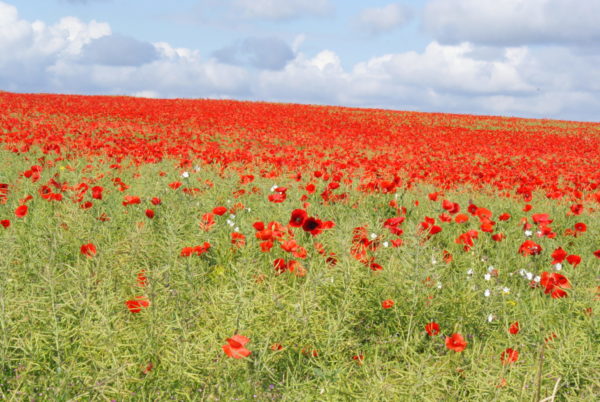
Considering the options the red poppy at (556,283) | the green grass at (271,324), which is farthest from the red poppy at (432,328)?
the red poppy at (556,283)

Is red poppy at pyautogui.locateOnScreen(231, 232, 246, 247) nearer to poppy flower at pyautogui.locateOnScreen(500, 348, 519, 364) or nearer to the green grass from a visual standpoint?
the green grass

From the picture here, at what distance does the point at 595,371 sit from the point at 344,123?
772 inches

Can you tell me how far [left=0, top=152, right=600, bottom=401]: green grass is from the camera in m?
1.89

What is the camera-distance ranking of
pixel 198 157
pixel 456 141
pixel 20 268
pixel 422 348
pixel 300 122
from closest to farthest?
pixel 422 348 < pixel 20 268 < pixel 198 157 < pixel 456 141 < pixel 300 122

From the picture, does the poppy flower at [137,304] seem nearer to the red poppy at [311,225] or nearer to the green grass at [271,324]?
the green grass at [271,324]

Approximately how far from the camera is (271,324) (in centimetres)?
230

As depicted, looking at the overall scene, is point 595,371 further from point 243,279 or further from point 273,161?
point 273,161

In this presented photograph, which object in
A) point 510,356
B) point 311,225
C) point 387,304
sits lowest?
point 510,356

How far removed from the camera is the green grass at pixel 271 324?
6.19 ft

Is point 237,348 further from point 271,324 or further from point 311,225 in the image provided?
point 311,225

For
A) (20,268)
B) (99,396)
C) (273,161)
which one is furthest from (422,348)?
(273,161)

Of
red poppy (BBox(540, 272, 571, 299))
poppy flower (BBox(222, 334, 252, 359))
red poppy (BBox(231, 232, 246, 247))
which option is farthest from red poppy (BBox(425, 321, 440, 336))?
red poppy (BBox(231, 232, 246, 247))

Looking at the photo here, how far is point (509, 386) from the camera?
1847 millimetres

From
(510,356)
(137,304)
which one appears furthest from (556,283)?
(137,304)
